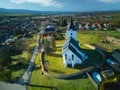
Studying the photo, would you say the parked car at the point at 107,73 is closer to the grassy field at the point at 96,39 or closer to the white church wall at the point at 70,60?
the white church wall at the point at 70,60

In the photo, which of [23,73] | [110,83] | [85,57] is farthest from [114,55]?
[23,73]

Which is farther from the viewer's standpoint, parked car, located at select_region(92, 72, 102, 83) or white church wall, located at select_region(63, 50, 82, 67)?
white church wall, located at select_region(63, 50, 82, 67)

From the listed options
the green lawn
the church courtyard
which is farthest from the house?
the church courtyard

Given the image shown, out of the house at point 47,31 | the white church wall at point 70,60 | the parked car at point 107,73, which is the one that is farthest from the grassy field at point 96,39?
the parked car at point 107,73

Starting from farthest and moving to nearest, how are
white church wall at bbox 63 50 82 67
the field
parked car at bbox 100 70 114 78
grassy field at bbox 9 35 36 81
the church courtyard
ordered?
grassy field at bbox 9 35 36 81 < white church wall at bbox 63 50 82 67 < the church courtyard < parked car at bbox 100 70 114 78 < the field

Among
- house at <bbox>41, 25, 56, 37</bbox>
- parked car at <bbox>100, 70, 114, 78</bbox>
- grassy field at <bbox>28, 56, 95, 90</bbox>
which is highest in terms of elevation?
parked car at <bbox>100, 70, 114, 78</bbox>

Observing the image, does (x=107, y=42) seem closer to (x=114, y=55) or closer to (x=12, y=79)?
(x=114, y=55)

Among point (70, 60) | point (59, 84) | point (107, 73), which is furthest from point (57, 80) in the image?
point (107, 73)

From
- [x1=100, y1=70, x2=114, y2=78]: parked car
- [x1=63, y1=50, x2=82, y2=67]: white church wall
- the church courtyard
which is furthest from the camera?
[x1=63, y1=50, x2=82, y2=67]: white church wall

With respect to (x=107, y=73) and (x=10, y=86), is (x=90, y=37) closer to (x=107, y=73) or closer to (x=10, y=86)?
(x=107, y=73)

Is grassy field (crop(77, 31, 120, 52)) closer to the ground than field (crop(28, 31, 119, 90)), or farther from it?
closer to the ground

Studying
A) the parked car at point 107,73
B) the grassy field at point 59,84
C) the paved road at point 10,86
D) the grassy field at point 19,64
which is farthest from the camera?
the grassy field at point 19,64

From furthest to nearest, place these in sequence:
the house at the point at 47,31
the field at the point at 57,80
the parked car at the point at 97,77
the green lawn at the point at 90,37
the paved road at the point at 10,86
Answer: the house at the point at 47,31
the green lawn at the point at 90,37
the paved road at the point at 10,86
the parked car at the point at 97,77
the field at the point at 57,80

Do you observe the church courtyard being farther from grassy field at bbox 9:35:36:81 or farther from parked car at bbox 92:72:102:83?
grassy field at bbox 9:35:36:81
